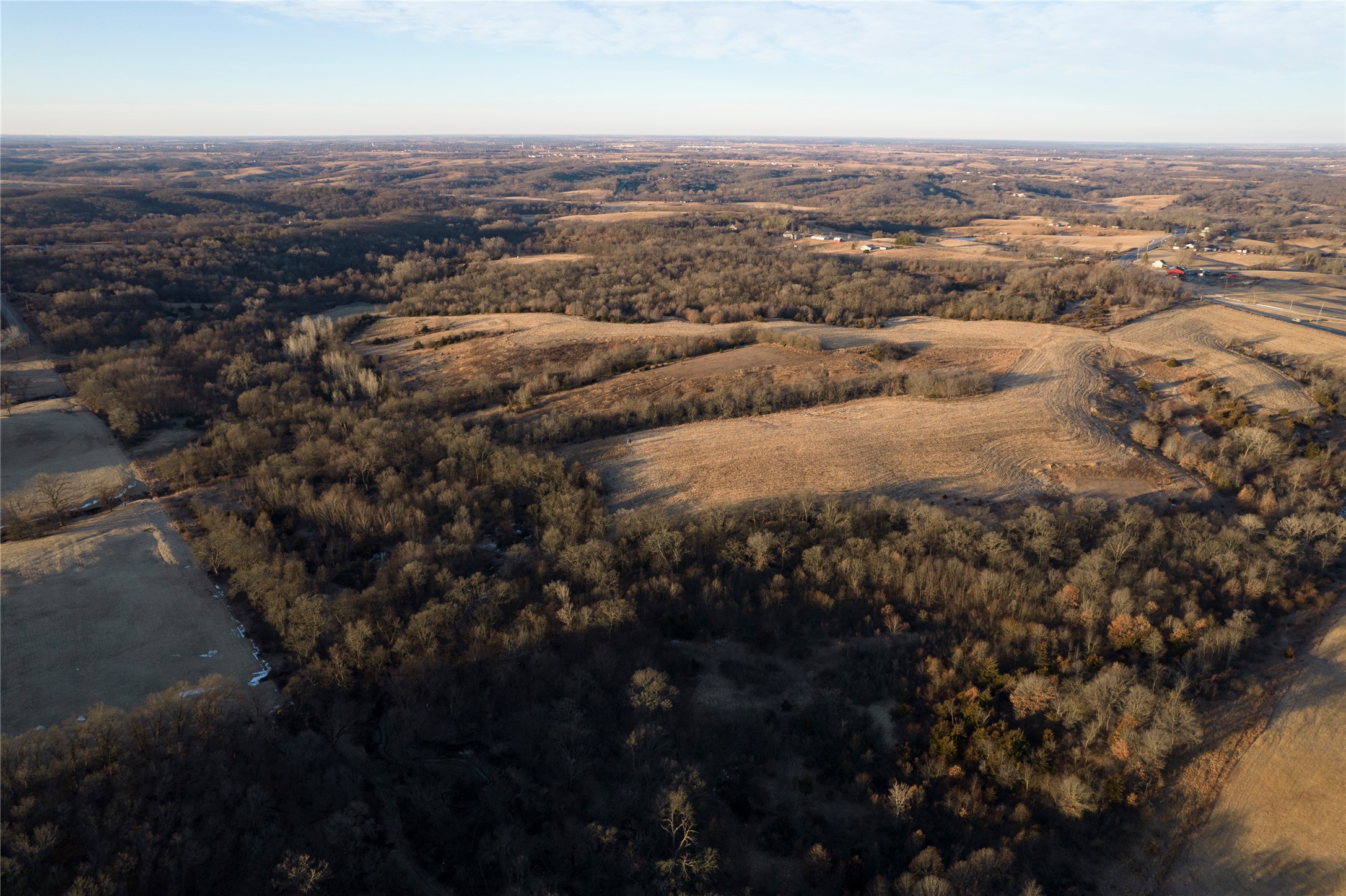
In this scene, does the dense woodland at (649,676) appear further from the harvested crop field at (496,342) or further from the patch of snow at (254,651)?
the harvested crop field at (496,342)

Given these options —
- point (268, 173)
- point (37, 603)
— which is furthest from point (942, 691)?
point (268, 173)

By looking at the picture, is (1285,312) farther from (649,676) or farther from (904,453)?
(649,676)

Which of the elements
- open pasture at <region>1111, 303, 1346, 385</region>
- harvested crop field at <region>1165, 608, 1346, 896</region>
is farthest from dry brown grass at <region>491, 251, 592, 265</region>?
harvested crop field at <region>1165, 608, 1346, 896</region>

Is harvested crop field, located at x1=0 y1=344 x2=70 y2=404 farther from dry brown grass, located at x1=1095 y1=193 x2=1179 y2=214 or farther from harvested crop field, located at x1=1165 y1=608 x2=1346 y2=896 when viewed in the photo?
dry brown grass, located at x1=1095 y1=193 x2=1179 y2=214

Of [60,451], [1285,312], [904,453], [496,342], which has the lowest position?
[60,451]

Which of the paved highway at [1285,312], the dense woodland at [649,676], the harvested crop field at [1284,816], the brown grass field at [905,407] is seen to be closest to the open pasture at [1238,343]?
the brown grass field at [905,407]

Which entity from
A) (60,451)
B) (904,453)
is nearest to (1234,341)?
(904,453)
